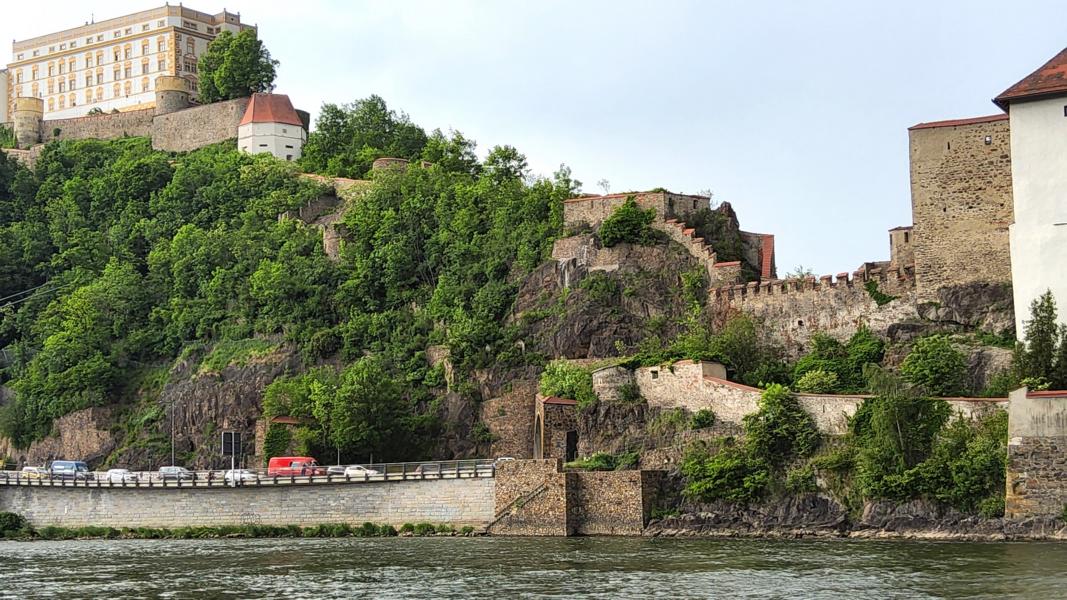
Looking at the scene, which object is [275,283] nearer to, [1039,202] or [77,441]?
[77,441]

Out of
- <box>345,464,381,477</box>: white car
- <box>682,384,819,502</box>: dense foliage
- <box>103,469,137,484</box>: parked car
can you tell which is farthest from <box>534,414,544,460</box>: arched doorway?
<box>103,469,137,484</box>: parked car

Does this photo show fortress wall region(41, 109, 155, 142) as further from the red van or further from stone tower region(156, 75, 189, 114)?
the red van

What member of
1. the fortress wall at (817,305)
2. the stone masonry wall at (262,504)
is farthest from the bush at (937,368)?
the stone masonry wall at (262,504)

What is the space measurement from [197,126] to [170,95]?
6425 millimetres

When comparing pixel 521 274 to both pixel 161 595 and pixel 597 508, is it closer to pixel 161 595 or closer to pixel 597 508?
pixel 597 508

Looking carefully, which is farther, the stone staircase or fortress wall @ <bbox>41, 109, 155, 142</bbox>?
fortress wall @ <bbox>41, 109, 155, 142</bbox>

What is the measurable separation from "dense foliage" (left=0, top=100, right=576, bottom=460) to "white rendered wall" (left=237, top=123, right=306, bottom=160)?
3063mm

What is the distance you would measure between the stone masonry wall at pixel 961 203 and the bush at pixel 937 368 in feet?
15.8

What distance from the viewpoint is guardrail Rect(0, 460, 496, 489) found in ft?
253

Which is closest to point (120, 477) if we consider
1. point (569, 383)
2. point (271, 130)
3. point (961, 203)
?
point (569, 383)

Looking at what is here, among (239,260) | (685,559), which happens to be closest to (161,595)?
(685,559)

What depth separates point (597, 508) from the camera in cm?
7281

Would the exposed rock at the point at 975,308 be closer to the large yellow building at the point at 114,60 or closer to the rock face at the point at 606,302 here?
the rock face at the point at 606,302

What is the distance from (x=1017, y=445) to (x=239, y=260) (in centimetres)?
5703
